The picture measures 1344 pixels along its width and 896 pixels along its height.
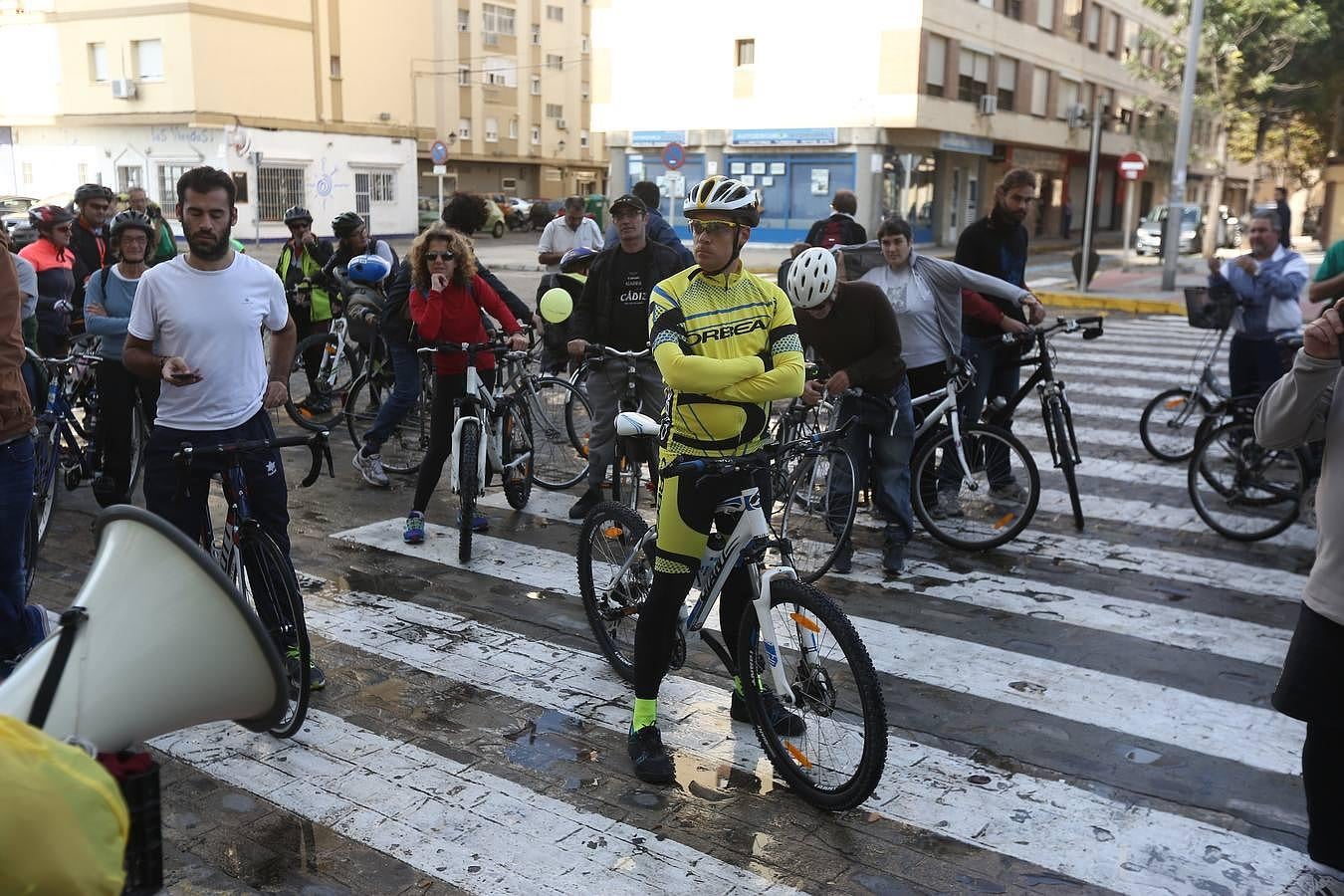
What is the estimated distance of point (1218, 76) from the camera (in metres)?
31.0

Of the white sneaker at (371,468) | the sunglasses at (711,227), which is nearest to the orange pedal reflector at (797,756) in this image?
the sunglasses at (711,227)

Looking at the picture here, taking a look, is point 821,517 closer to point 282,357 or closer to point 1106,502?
point 1106,502

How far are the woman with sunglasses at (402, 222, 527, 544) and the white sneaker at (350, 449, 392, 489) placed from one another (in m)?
1.40

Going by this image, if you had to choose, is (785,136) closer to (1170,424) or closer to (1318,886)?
(1170,424)

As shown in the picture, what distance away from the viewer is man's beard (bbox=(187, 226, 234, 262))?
436 centimetres

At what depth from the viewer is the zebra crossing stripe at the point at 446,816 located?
3559mm

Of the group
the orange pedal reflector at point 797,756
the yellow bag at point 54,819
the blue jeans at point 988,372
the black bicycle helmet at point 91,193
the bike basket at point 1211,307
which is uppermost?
the black bicycle helmet at point 91,193

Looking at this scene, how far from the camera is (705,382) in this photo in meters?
3.98

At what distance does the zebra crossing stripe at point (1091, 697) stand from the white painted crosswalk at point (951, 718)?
1 cm

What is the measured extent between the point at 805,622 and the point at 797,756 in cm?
49

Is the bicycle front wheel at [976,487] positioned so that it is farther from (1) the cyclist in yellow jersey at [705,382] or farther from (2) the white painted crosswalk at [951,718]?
(1) the cyclist in yellow jersey at [705,382]

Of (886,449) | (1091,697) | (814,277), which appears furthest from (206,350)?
(1091,697)

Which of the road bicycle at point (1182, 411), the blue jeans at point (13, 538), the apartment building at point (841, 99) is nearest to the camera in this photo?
the blue jeans at point (13, 538)

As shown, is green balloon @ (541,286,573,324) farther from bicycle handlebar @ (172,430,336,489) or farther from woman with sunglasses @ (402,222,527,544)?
bicycle handlebar @ (172,430,336,489)
